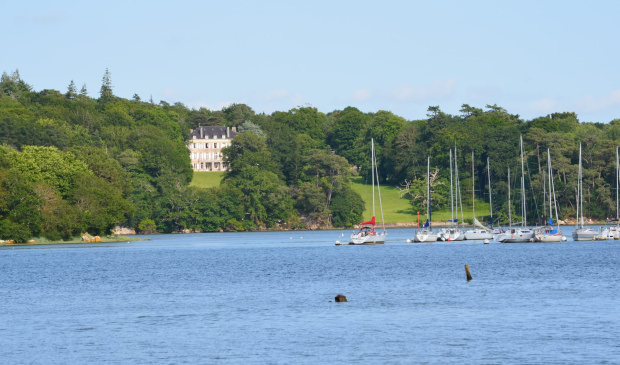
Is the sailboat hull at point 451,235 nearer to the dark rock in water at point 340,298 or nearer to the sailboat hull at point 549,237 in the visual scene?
the sailboat hull at point 549,237

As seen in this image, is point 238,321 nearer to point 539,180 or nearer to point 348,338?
point 348,338

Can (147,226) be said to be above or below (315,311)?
above

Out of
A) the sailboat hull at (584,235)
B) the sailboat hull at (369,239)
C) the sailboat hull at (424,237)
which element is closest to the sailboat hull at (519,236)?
the sailboat hull at (584,235)

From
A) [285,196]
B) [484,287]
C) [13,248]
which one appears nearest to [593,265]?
[484,287]

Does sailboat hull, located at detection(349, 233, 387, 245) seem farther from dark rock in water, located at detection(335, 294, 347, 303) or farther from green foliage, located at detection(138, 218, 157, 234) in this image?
green foliage, located at detection(138, 218, 157, 234)

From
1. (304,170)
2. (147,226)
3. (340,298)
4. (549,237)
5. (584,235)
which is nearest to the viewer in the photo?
(340,298)

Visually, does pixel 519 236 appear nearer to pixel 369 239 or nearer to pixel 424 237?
pixel 424 237

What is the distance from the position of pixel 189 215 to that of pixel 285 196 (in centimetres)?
1847

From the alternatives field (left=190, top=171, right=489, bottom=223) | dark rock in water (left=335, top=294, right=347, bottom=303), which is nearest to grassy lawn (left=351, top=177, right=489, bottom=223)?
field (left=190, top=171, right=489, bottom=223)

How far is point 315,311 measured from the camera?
143 feet

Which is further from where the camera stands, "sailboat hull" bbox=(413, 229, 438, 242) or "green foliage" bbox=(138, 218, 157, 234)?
"green foliage" bbox=(138, 218, 157, 234)

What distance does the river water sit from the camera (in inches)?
1287

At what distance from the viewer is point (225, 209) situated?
164m

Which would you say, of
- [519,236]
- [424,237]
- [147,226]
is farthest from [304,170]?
[519,236]
